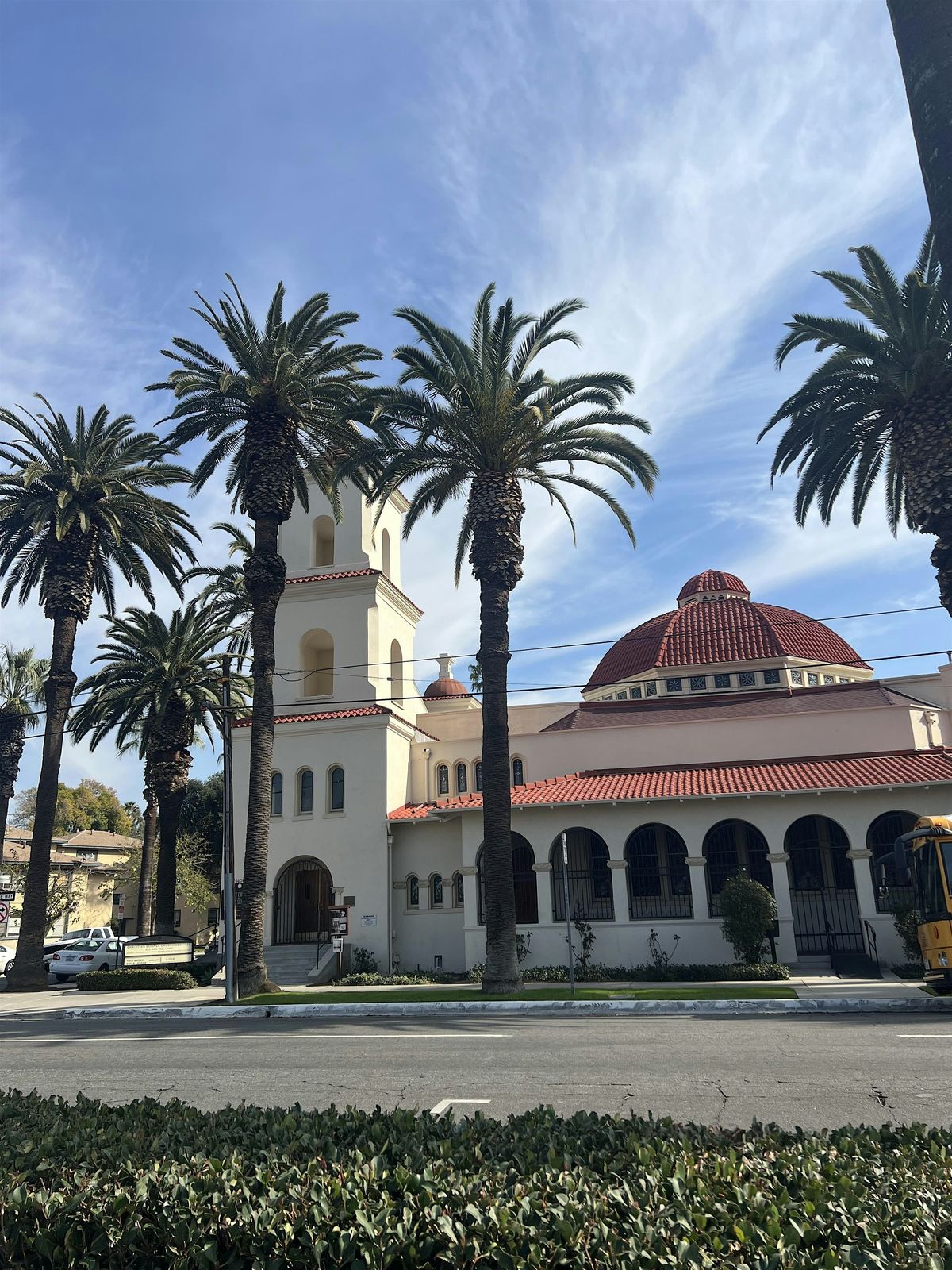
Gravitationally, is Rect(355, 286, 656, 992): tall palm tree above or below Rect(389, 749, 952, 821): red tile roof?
above

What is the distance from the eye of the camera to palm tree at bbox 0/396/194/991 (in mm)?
30625

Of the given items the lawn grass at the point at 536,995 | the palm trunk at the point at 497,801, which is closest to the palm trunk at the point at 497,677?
the palm trunk at the point at 497,801

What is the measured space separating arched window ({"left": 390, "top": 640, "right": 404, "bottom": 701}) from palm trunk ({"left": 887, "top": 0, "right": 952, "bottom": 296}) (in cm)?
2932

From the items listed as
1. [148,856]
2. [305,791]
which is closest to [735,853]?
[305,791]

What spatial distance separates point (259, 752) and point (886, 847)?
1835 centimetres

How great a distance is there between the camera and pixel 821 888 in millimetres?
28672

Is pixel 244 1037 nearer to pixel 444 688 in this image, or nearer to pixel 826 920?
pixel 826 920

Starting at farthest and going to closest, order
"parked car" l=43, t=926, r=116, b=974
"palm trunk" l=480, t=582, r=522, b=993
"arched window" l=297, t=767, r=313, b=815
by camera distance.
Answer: "parked car" l=43, t=926, r=116, b=974, "arched window" l=297, t=767, r=313, b=815, "palm trunk" l=480, t=582, r=522, b=993

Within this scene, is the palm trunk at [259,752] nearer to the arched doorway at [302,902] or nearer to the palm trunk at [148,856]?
the arched doorway at [302,902]

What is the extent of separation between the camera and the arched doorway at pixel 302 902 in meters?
33.7

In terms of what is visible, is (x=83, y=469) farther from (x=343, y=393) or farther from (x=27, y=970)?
(x=27, y=970)

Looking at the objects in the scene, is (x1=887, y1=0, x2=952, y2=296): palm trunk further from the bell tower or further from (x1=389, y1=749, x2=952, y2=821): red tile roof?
the bell tower

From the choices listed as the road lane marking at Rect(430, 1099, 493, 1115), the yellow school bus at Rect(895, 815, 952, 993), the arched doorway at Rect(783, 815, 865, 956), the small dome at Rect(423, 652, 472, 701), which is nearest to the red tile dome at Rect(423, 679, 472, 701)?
the small dome at Rect(423, 652, 472, 701)

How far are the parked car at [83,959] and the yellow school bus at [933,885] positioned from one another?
2697cm
